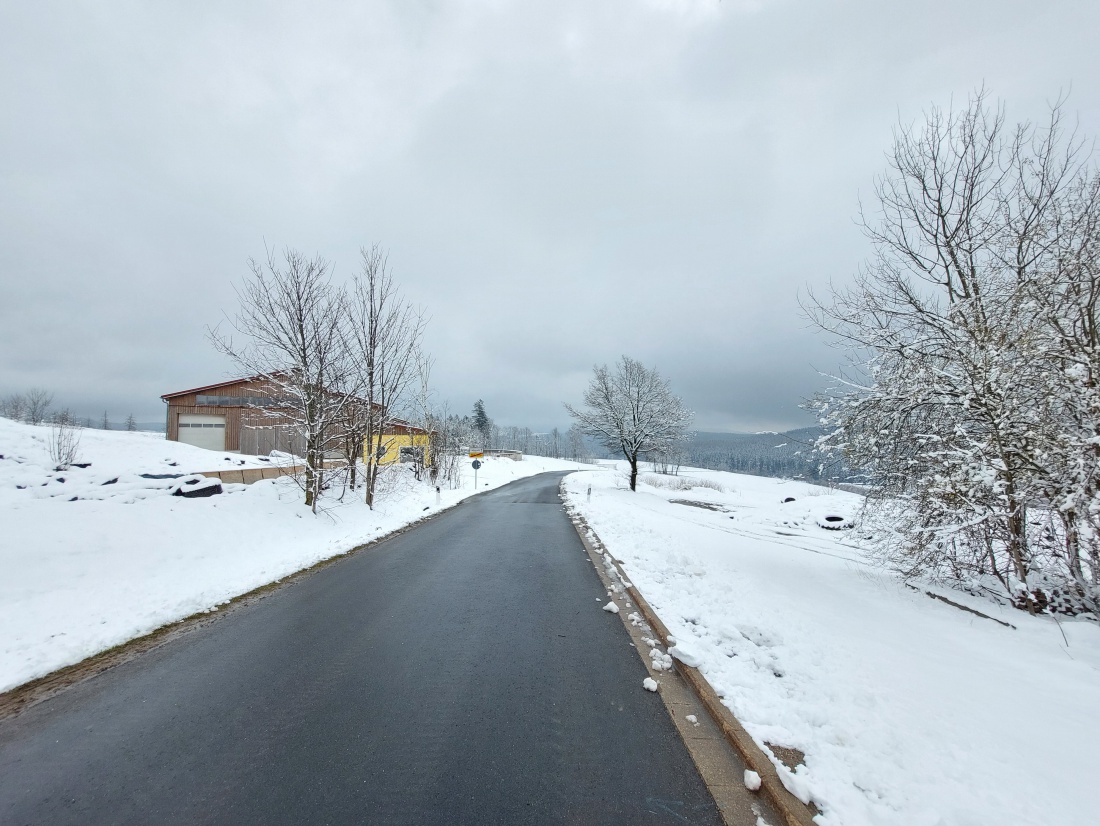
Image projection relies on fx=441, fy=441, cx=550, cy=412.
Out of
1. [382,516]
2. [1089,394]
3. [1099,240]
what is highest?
[1099,240]

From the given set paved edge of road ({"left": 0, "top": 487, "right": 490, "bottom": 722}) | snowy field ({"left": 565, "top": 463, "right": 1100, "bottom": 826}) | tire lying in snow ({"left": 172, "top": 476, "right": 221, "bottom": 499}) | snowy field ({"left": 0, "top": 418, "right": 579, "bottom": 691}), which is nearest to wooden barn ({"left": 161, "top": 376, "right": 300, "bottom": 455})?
snowy field ({"left": 0, "top": 418, "right": 579, "bottom": 691})

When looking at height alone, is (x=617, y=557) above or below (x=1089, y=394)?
below

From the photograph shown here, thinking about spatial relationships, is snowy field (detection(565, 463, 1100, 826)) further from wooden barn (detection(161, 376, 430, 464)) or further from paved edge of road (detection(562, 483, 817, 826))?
wooden barn (detection(161, 376, 430, 464))

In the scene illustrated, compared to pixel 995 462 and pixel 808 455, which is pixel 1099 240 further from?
pixel 808 455

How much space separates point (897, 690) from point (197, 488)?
1221cm

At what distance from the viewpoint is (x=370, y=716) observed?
130 inches

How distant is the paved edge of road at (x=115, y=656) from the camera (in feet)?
11.9

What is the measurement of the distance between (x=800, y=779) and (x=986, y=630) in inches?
175

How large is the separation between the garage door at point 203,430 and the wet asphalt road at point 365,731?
89.8 feet

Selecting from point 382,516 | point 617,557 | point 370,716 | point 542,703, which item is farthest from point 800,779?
point 382,516

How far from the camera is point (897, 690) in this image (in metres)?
3.57

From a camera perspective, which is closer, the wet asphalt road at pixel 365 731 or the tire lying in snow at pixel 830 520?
the wet asphalt road at pixel 365 731

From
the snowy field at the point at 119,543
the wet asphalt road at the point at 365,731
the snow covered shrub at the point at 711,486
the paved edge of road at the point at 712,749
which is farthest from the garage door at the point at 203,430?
the snow covered shrub at the point at 711,486

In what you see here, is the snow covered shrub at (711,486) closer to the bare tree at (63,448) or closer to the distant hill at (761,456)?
the distant hill at (761,456)
